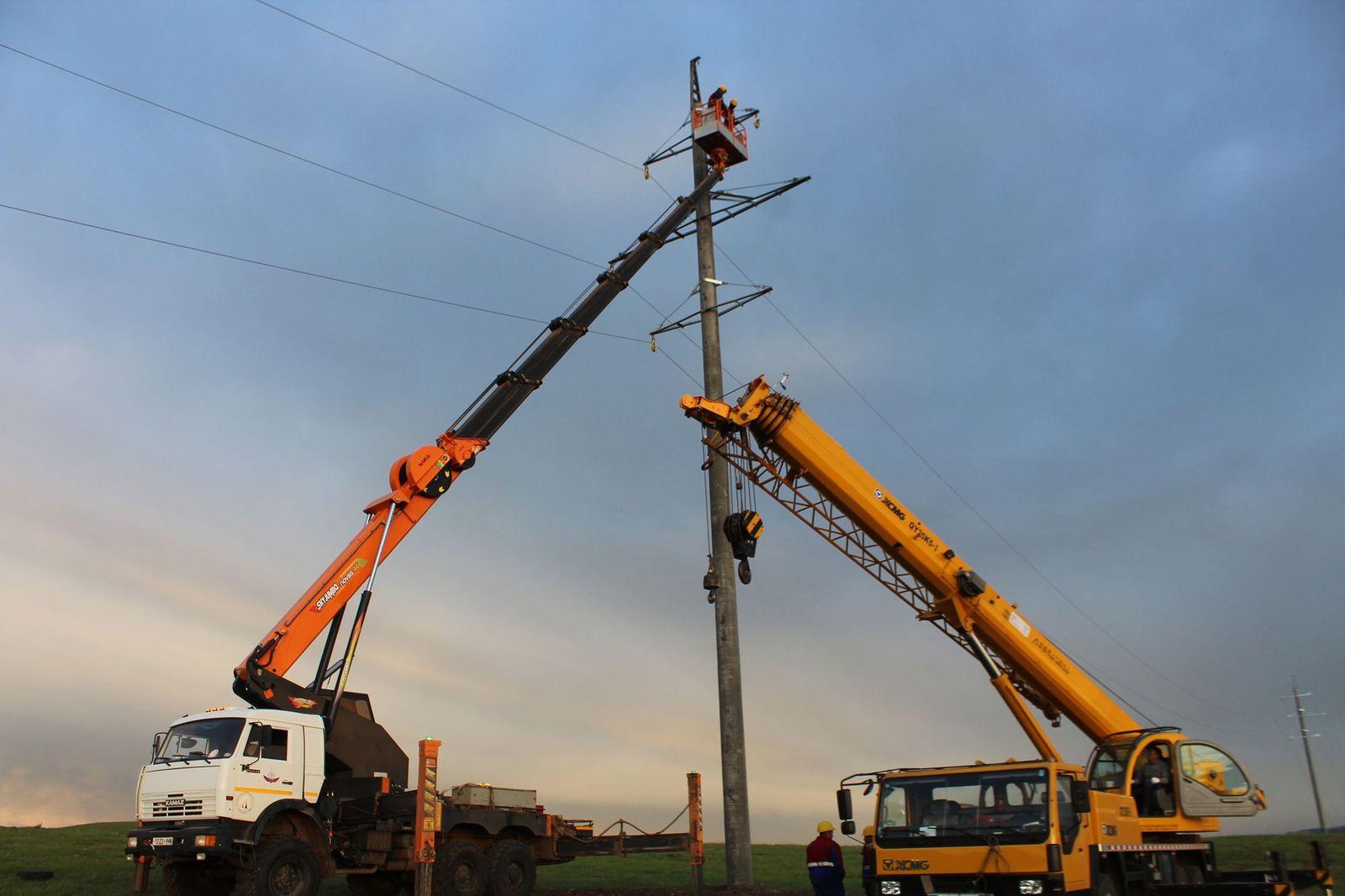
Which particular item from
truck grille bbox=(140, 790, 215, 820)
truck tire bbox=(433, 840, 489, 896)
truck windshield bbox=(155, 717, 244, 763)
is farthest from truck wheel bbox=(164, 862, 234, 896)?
truck tire bbox=(433, 840, 489, 896)

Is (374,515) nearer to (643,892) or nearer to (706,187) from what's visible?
(643,892)

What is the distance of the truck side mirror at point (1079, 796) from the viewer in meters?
11.9

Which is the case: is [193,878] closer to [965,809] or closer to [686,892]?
[686,892]

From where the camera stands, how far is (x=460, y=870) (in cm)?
1672

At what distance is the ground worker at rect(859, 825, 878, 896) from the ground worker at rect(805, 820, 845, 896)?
104cm

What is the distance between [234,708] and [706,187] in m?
16.0

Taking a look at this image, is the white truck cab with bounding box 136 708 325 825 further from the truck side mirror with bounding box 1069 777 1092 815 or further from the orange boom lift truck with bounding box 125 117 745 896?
the truck side mirror with bounding box 1069 777 1092 815

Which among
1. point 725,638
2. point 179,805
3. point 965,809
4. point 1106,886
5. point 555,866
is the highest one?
point 725,638

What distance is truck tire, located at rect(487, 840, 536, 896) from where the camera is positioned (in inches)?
674

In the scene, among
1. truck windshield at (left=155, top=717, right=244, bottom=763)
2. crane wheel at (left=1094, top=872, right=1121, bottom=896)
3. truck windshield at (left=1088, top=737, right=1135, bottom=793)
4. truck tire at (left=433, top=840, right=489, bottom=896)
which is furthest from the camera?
truck tire at (left=433, top=840, right=489, bottom=896)

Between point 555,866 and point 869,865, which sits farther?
point 555,866

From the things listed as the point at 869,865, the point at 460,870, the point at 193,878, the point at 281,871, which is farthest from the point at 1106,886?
the point at 193,878

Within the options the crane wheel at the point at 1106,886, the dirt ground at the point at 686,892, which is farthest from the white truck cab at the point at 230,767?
the crane wheel at the point at 1106,886

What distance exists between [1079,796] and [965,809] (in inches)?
54.0
